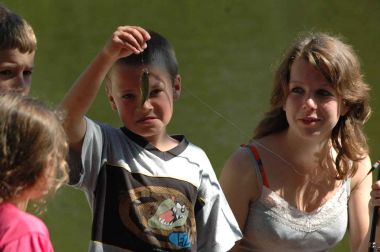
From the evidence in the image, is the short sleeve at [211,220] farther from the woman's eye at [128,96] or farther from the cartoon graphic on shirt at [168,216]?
the woman's eye at [128,96]

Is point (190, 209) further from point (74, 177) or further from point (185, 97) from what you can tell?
point (185, 97)

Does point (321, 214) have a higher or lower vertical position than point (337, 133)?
lower

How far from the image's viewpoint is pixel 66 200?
A: 4.25m

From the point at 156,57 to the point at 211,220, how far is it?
50 centimetres

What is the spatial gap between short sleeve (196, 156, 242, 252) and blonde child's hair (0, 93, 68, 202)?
0.71 metres

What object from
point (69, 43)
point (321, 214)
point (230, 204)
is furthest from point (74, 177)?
point (69, 43)

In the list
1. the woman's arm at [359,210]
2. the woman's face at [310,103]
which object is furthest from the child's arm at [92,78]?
the woman's arm at [359,210]

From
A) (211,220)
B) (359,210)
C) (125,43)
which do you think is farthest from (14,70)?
(359,210)

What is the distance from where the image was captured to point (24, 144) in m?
2.09

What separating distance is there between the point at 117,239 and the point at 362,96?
1.10 meters

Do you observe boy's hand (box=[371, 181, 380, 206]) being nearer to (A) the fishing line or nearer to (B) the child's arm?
(B) the child's arm

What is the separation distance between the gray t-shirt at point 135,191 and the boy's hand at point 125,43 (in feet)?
0.69

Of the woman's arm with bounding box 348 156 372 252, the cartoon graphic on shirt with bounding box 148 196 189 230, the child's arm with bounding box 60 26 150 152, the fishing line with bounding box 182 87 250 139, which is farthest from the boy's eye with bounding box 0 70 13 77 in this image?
the fishing line with bounding box 182 87 250 139

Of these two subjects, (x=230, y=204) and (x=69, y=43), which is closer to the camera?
(x=230, y=204)
